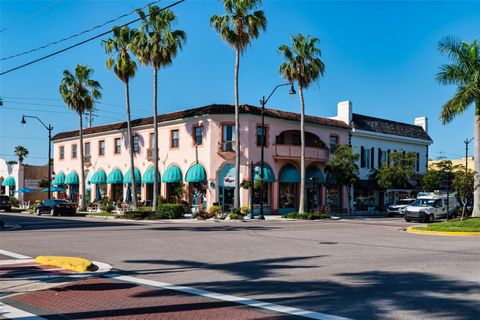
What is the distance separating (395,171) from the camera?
47.2 metres

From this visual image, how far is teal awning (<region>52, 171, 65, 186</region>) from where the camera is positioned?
184 feet

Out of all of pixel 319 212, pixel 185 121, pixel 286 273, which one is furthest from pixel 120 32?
pixel 286 273

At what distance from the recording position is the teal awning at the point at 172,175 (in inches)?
1705

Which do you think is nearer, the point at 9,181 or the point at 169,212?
the point at 169,212

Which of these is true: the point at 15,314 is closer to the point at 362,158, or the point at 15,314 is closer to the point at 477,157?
the point at 477,157

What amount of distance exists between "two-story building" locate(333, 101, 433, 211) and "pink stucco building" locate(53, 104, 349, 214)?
1.75 metres

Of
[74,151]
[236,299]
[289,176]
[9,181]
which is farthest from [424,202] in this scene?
[9,181]

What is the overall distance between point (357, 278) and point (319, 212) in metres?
29.6

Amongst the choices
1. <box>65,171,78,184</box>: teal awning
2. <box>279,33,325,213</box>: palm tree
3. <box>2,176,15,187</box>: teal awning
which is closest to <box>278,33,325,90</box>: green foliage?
<box>279,33,325,213</box>: palm tree

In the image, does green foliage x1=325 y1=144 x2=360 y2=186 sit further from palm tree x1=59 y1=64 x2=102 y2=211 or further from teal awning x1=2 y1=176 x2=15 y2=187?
teal awning x1=2 y1=176 x2=15 y2=187

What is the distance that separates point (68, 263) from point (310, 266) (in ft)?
19.0

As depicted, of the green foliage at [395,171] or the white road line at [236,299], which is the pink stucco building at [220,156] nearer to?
the green foliage at [395,171]

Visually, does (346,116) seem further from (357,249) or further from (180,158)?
(357,249)

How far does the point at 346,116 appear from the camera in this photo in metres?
48.5
